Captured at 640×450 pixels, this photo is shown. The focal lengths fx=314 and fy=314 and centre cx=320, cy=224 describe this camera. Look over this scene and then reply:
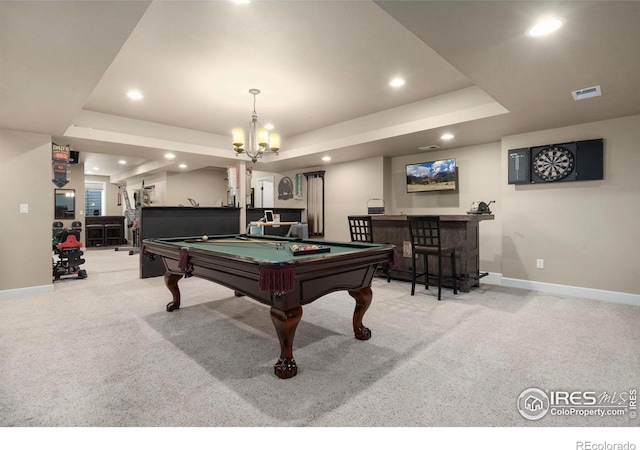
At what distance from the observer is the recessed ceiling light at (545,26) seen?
1.96 metres

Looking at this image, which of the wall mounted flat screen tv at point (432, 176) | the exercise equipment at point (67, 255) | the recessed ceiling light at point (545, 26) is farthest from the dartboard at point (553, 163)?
the exercise equipment at point (67, 255)

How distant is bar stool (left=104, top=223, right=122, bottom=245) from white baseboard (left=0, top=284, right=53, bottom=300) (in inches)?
286

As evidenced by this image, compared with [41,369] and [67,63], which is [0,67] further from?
[41,369]

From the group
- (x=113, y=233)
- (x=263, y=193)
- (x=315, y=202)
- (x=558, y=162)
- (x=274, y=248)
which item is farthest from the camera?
(x=113, y=233)

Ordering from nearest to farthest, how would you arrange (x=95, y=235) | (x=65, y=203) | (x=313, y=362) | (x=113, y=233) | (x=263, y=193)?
1. (x=313, y=362)
2. (x=65, y=203)
3. (x=95, y=235)
4. (x=263, y=193)
5. (x=113, y=233)

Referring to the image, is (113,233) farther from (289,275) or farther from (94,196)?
(289,275)

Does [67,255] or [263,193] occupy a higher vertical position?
[263,193]

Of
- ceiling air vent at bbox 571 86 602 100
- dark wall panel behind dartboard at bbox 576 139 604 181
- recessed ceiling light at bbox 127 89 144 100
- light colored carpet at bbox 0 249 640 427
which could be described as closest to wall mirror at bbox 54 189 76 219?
light colored carpet at bbox 0 249 640 427

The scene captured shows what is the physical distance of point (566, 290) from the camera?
416 cm

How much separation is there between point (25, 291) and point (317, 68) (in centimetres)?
476

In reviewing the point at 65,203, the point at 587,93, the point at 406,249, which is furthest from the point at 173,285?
the point at 65,203

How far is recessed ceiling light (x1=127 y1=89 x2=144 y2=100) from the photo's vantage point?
4230 mm

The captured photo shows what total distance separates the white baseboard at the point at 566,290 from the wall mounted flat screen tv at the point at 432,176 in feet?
5.47
